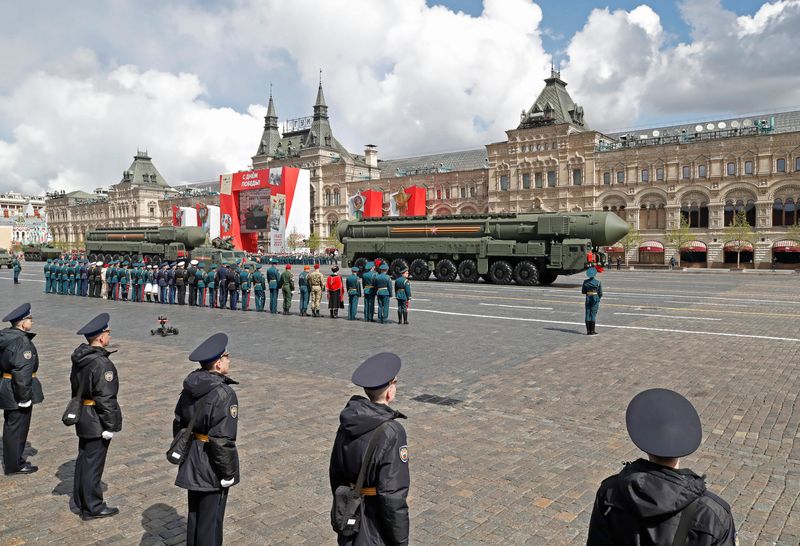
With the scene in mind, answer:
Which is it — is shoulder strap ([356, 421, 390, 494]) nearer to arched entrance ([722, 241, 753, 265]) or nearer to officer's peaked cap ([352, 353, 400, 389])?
officer's peaked cap ([352, 353, 400, 389])

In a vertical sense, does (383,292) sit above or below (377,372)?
below

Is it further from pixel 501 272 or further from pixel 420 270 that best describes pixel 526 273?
pixel 420 270

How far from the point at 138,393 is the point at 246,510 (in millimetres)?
4789

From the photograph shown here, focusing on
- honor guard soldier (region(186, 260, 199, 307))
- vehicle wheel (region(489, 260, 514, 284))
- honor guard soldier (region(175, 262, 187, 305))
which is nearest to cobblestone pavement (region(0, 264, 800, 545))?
honor guard soldier (region(186, 260, 199, 307))

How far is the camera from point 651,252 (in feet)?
186

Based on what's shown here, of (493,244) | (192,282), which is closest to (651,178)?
(493,244)

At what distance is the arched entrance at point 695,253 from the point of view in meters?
53.9

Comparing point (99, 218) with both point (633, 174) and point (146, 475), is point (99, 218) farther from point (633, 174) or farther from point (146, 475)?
point (146, 475)

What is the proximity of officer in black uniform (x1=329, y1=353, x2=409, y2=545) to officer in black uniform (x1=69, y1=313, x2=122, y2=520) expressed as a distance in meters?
2.90

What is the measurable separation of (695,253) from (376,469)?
58.3 m

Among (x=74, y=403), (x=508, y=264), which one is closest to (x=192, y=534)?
(x=74, y=403)

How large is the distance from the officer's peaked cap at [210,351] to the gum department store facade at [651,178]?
5138 cm

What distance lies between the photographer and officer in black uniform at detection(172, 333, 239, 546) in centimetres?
418

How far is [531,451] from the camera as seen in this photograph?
673 cm
